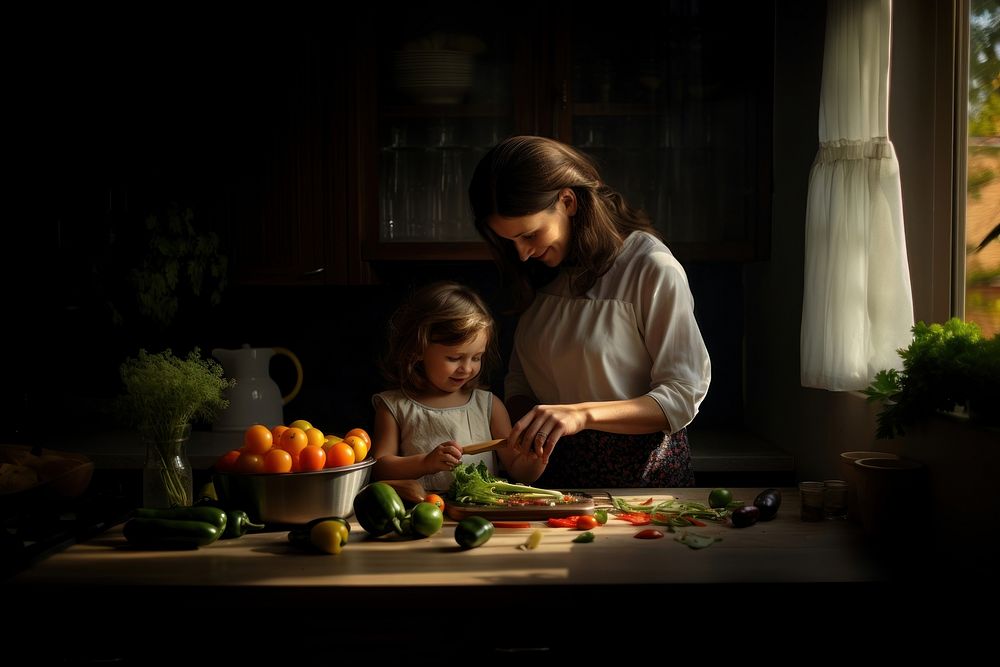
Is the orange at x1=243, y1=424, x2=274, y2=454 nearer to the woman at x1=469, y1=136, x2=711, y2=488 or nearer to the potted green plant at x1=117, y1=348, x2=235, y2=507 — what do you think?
the potted green plant at x1=117, y1=348, x2=235, y2=507

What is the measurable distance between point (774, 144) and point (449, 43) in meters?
1.06

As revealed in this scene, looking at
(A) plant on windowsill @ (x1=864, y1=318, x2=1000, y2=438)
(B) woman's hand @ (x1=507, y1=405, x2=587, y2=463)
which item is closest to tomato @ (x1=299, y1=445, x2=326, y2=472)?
(B) woman's hand @ (x1=507, y1=405, x2=587, y2=463)

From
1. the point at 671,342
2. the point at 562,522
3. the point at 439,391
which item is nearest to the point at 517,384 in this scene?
the point at 439,391

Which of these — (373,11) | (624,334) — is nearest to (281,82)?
(373,11)

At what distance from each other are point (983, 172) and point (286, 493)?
1.40 metres

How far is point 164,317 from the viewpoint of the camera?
9.72 feet

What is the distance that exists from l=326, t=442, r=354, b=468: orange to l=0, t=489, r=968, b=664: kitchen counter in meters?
0.22

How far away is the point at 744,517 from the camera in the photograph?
169 centimetres

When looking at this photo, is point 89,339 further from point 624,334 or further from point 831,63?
point 831,63

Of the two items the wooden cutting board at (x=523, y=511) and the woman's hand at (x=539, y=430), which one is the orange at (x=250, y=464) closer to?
the wooden cutting board at (x=523, y=511)

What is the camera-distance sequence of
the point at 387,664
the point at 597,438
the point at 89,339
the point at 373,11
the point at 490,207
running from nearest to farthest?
1. the point at 387,664
2. the point at 490,207
3. the point at 597,438
4. the point at 373,11
5. the point at 89,339

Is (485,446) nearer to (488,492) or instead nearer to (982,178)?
(488,492)

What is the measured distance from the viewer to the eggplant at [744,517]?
1690mm

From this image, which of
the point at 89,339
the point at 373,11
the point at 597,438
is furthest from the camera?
the point at 89,339
